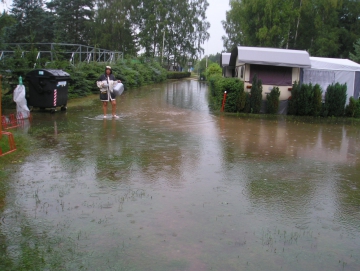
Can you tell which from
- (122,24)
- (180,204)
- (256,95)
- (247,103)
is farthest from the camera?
(122,24)

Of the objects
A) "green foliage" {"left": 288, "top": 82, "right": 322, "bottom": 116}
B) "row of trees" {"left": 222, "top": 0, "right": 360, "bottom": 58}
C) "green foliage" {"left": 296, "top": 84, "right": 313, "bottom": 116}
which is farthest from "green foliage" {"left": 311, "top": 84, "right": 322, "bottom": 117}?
"row of trees" {"left": 222, "top": 0, "right": 360, "bottom": 58}

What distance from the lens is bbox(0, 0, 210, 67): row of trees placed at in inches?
1928

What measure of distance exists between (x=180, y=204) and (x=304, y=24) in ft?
137

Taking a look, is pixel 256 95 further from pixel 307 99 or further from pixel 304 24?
pixel 304 24

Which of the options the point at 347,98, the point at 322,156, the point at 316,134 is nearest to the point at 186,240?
the point at 322,156

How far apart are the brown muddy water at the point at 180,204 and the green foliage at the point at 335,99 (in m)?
6.16

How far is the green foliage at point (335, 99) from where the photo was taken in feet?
49.8

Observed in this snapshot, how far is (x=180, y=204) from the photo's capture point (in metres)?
4.98

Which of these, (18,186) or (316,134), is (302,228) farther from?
(316,134)

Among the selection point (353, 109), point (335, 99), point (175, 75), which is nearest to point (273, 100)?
point (335, 99)

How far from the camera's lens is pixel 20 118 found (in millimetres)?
11180

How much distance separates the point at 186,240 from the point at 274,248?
3.02 feet

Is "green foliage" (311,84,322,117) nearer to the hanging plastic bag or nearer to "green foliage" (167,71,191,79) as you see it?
the hanging plastic bag

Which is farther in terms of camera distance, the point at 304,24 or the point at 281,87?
the point at 304,24
